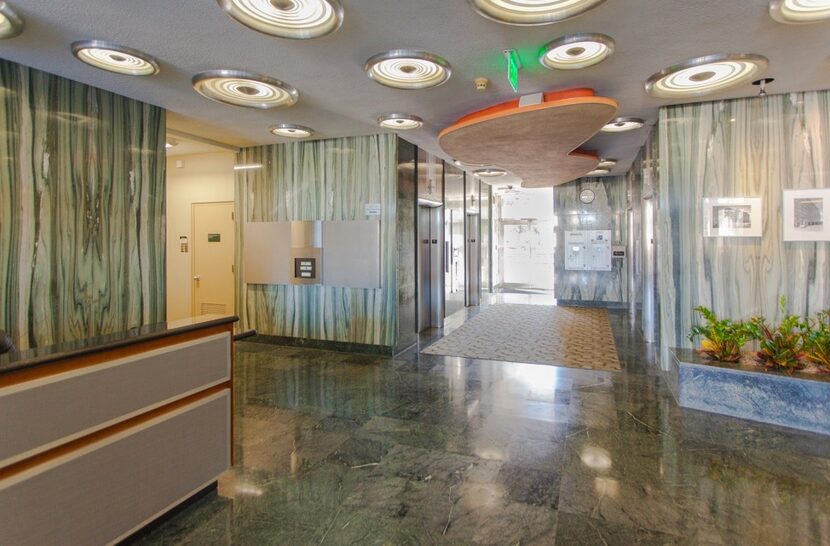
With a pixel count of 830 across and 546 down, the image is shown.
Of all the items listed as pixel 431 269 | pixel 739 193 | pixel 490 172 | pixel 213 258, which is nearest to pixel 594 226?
pixel 490 172

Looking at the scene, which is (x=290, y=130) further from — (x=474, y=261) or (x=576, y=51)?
(x=474, y=261)

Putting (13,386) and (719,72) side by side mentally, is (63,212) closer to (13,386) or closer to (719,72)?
(13,386)

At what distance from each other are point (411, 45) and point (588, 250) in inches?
331

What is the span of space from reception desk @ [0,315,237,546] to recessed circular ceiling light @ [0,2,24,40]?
2359mm

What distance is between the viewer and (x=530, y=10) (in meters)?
2.65

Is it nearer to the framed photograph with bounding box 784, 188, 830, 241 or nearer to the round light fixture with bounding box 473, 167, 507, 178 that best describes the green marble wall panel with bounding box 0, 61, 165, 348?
the round light fixture with bounding box 473, 167, 507, 178

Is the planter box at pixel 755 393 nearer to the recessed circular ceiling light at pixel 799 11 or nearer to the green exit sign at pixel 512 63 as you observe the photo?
the recessed circular ceiling light at pixel 799 11

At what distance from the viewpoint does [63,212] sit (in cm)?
409

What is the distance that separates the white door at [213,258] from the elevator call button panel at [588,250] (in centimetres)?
778

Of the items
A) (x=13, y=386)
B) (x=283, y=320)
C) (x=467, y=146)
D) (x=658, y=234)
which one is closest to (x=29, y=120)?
(x=13, y=386)

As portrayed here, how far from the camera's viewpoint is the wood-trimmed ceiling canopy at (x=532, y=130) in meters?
3.86

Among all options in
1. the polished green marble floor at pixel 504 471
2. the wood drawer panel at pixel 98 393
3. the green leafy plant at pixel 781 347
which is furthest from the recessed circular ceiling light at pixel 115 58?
the green leafy plant at pixel 781 347

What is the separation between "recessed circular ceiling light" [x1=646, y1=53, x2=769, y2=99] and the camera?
3.54 m

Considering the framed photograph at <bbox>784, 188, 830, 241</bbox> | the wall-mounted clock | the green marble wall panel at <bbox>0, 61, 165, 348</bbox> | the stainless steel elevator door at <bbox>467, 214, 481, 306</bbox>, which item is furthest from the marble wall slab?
the green marble wall panel at <bbox>0, 61, 165, 348</bbox>
